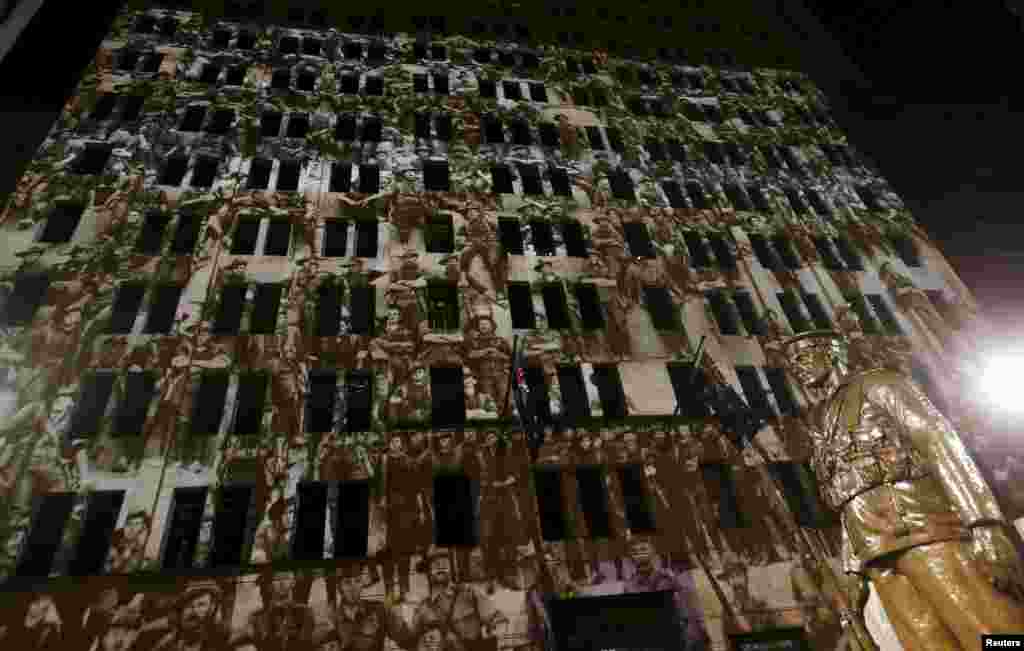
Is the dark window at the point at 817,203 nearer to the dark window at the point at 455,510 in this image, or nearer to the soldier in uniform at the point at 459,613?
the dark window at the point at 455,510

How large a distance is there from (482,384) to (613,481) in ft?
20.1

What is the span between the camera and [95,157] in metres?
25.1

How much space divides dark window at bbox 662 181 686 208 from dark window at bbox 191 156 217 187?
2303 cm

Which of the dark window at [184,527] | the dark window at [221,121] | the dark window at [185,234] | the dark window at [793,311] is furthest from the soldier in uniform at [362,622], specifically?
the dark window at [221,121]

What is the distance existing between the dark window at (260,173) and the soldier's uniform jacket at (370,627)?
62.3 ft

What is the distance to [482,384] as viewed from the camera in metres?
21.4

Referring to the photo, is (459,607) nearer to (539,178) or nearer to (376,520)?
(376,520)

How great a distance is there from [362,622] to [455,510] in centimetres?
441

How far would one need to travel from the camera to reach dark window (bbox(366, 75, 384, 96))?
1213 inches

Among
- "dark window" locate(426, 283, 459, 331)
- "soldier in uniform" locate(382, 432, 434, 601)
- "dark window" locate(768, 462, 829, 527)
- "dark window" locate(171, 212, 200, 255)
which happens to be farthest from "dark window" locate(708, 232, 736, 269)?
"dark window" locate(171, 212, 200, 255)

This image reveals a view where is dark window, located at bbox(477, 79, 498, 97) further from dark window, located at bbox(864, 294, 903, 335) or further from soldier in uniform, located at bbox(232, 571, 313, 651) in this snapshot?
soldier in uniform, located at bbox(232, 571, 313, 651)

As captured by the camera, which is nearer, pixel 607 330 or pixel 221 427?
pixel 221 427

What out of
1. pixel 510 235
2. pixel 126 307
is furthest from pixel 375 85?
pixel 126 307

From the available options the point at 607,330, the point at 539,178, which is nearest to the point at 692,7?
the point at 539,178
